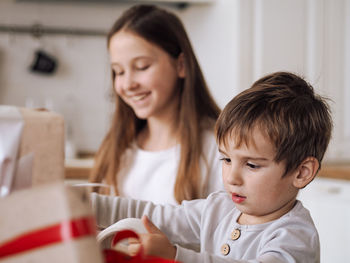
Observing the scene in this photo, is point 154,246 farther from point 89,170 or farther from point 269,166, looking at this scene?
point 89,170

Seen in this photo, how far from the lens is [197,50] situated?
8.47 ft

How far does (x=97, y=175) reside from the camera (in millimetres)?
1184

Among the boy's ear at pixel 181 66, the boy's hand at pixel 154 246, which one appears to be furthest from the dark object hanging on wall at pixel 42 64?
the boy's hand at pixel 154 246

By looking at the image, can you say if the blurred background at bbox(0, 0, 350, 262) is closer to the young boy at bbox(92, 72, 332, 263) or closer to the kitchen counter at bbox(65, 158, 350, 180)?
the kitchen counter at bbox(65, 158, 350, 180)

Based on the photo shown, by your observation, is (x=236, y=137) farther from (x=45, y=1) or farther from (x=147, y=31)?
(x=45, y=1)

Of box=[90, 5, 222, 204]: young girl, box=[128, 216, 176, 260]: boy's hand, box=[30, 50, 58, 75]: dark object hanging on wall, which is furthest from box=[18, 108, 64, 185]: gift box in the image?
box=[30, 50, 58, 75]: dark object hanging on wall

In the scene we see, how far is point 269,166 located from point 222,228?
0.13m

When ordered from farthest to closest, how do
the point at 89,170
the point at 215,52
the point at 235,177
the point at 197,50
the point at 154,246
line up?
1. the point at 197,50
2. the point at 215,52
3. the point at 89,170
4. the point at 235,177
5. the point at 154,246

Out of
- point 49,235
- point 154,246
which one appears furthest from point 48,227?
point 154,246

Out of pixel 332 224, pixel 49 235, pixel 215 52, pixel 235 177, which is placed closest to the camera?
pixel 49 235

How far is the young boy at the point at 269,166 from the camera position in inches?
22.1

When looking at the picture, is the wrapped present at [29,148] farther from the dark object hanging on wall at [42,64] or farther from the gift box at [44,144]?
the dark object hanging on wall at [42,64]

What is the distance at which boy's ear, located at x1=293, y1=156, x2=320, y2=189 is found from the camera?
23.5 inches

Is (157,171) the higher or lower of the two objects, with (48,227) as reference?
lower
